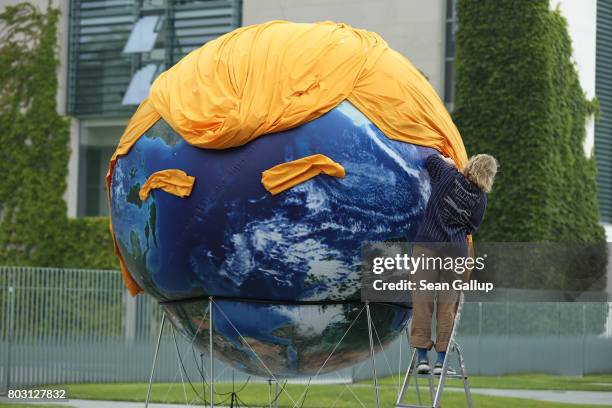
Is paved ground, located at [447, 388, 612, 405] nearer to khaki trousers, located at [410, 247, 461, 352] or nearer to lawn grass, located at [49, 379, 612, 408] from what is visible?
lawn grass, located at [49, 379, 612, 408]

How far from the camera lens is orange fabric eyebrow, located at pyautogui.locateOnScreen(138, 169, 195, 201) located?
9.11m

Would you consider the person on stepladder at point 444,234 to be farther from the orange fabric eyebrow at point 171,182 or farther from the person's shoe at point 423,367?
the orange fabric eyebrow at point 171,182

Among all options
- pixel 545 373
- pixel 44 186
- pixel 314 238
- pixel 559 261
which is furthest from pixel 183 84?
pixel 44 186

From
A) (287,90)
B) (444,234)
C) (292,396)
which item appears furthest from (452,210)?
(292,396)

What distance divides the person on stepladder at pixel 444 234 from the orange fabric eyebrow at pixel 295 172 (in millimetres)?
800

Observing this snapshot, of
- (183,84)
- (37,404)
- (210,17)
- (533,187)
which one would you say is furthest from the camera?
(210,17)

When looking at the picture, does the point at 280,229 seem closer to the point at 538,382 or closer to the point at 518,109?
the point at 538,382

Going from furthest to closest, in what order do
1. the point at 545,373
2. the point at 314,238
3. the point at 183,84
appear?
the point at 545,373
the point at 183,84
the point at 314,238

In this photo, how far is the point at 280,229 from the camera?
8.90m

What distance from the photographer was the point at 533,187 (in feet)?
81.7

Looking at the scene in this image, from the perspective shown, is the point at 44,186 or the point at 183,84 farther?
the point at 44,186

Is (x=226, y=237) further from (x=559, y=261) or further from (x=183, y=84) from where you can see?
(x=559, y=261)

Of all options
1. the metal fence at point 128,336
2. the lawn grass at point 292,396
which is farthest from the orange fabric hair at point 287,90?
the metal fence at point 128,336

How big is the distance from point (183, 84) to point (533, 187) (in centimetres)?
1616
